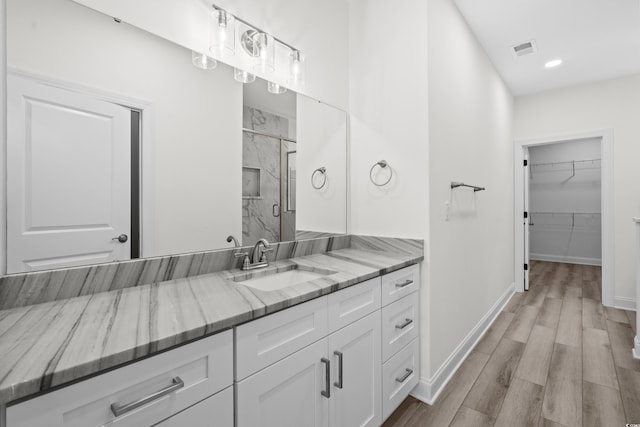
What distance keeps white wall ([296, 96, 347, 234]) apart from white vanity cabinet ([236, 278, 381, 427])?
737 mm

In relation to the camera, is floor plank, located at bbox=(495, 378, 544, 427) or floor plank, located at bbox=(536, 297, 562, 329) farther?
floor plank, located at bbox=(536, 297, 562, 329)

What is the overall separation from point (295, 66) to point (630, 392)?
2.85 meters

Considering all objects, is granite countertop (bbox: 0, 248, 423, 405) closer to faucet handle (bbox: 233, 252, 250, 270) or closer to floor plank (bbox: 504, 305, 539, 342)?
faucet handle (bbox: 233, 252, 250, 270)

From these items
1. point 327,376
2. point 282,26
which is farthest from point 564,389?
point 282,26

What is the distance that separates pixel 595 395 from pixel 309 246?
6.44 feet

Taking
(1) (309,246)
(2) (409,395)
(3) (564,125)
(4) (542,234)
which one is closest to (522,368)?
(2) (409,395)

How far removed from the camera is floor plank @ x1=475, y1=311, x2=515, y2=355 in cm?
250

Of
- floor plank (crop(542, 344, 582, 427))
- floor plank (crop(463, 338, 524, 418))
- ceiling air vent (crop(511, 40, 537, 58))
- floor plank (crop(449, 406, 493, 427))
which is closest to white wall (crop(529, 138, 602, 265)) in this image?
ceiling air vent (crop(511, 40, 537, 58))

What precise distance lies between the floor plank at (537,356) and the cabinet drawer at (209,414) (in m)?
2.09

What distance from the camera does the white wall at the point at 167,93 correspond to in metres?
1.02

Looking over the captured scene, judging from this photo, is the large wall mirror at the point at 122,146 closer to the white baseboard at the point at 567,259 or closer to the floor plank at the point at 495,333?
the floor plank at the point at 495,333

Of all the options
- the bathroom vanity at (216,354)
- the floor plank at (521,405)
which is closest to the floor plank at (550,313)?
the floor plank at (521,405)

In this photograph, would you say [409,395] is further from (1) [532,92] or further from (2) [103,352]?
(1) [532,92]

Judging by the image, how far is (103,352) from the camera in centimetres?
66
